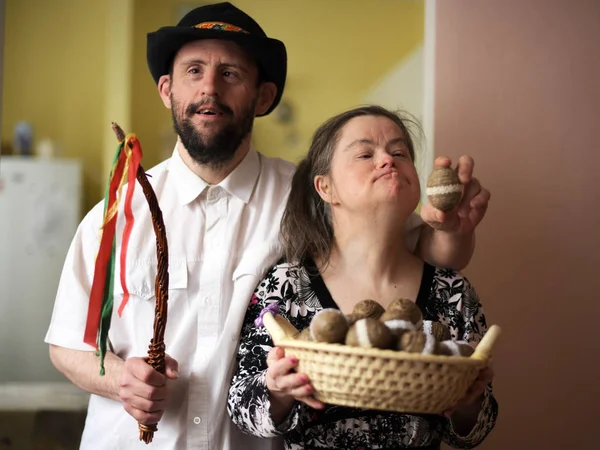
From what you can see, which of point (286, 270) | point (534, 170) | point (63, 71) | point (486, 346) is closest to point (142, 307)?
point (286, 270)

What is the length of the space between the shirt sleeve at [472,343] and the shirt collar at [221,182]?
0.59m

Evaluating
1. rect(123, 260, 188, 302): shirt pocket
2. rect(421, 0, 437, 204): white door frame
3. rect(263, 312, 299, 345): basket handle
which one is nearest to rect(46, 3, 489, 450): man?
rect(123, 260, 188, 302): shirt pocket

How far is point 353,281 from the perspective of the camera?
1.54 metres

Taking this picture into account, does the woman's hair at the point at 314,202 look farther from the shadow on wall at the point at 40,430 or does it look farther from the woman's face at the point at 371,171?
the shadow on wall at the point at 40,430

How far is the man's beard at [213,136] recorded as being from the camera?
5.71 feet

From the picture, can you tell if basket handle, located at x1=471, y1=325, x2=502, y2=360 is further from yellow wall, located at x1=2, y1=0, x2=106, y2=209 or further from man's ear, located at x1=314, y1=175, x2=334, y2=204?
yellow wall, located at x1=2, y1=0, x2=106, y2=209

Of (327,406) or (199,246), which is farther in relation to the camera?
(199,246)

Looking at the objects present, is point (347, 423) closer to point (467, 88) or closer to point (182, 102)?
point (182, 102)

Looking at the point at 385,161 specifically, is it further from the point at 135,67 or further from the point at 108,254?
the point at 135,67

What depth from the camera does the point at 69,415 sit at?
2219 mm

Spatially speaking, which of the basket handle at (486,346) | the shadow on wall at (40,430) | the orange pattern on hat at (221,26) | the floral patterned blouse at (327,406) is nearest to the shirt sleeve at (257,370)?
the floral patterned blouse at (327,406)

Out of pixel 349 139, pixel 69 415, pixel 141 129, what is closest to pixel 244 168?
pixel 349 139

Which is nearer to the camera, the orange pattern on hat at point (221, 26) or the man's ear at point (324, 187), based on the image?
the man's ear at point (324, 187)

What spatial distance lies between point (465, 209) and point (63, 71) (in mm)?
1453
